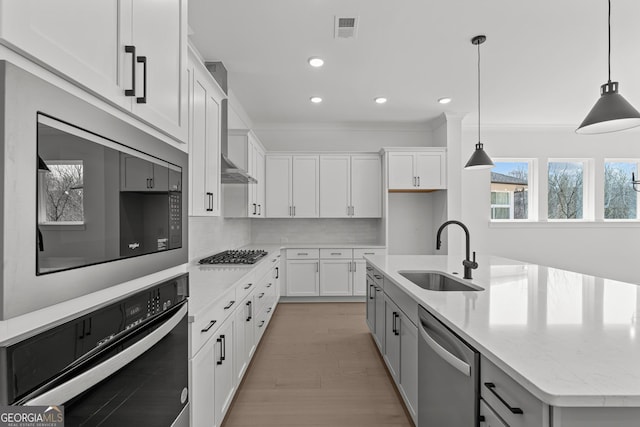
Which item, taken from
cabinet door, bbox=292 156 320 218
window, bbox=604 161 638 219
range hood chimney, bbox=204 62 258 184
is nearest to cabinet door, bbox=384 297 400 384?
range hood chimney, bbox=204 62 258 184

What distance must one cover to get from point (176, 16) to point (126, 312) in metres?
1.04

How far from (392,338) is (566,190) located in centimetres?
520

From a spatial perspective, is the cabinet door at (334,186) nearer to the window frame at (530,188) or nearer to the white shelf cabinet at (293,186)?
the white shelf cabinet at (293,186)

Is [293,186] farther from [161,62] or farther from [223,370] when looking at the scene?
[161,62]

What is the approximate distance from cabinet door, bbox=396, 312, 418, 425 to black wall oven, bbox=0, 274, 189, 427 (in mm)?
1206

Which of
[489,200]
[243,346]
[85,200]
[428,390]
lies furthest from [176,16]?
[489,200]

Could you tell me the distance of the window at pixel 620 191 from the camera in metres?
5.78

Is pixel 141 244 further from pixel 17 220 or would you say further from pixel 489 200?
pixel 489 200

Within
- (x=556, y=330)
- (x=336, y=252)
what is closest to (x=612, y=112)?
(x=556, y=330)

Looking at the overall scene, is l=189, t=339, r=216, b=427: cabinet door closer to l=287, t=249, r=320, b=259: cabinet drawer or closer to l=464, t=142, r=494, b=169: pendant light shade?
l=464, t=142, r=494, b=169: pendant light shade

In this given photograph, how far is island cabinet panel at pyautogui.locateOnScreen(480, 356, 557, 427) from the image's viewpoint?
846mm

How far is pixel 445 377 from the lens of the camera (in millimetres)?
1386

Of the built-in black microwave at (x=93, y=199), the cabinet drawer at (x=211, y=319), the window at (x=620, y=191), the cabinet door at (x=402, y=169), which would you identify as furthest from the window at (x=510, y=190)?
the built-in black microwave at (x=93, y=199)

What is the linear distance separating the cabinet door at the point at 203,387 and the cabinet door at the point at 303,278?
3.26 metres
